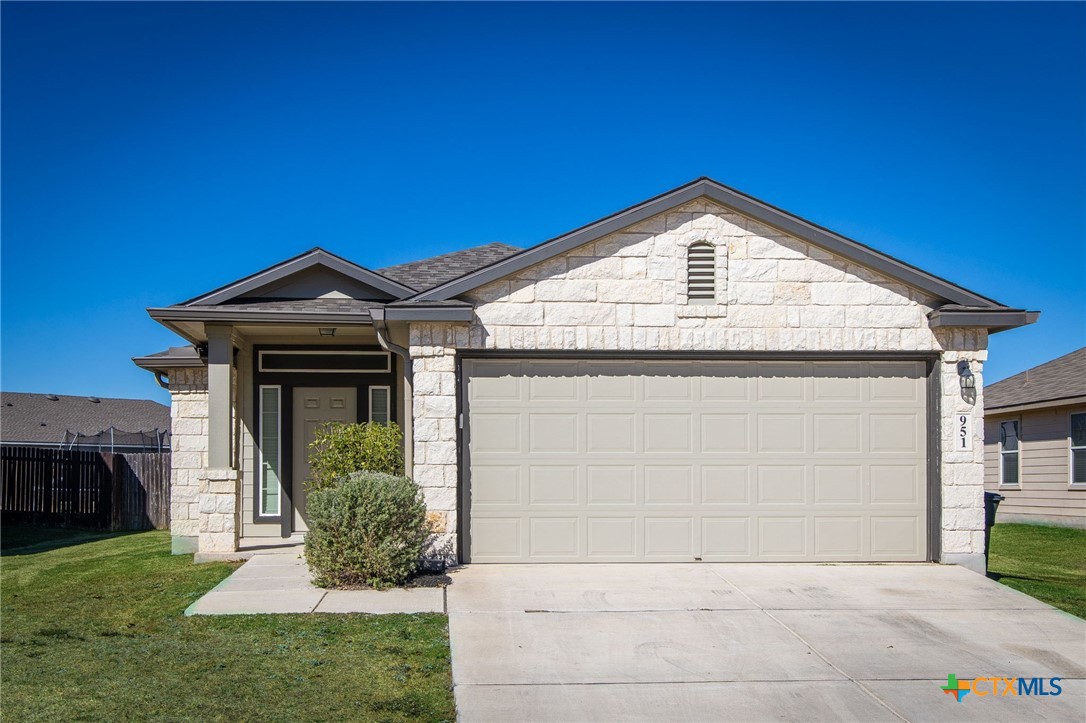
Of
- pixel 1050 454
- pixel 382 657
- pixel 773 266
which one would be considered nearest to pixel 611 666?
pixel 382 657

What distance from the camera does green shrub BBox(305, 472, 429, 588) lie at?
9.58 meters

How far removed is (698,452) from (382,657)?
4.96m

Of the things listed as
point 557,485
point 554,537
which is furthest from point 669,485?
point 554,537

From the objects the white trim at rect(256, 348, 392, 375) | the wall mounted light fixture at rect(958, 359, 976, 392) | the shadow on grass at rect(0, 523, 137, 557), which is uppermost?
the white trim at rect(256, 348, 392, 375)

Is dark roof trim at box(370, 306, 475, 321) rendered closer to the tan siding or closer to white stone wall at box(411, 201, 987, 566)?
white stone wall at box(411, 201, 987, 566)

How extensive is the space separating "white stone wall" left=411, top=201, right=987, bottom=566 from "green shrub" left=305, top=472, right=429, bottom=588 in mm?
1173

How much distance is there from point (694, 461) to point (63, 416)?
3281cm

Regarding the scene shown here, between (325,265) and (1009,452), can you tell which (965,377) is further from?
(1009,452)

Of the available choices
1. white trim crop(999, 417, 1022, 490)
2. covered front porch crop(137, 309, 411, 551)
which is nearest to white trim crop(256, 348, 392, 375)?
covered front porch crop(137, 309, 411, 551)

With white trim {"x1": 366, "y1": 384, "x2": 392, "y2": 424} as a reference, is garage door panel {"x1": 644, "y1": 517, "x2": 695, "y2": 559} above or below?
below

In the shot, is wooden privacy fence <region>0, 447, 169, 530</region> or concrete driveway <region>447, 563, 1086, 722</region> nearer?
concrete driveway <region>447, 563, 1086, 722</region>

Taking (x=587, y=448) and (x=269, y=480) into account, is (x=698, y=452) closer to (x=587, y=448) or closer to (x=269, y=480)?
(x=587, y=448)

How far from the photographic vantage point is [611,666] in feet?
23.3

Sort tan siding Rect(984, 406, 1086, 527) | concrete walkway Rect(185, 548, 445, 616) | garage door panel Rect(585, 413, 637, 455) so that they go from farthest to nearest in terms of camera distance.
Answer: tan siding Rect(984, 406, 1086, 527) → garage door panel Rect(585, 413, 637, 455) → concrete walkway Rect(185, 548, 445, 616)
